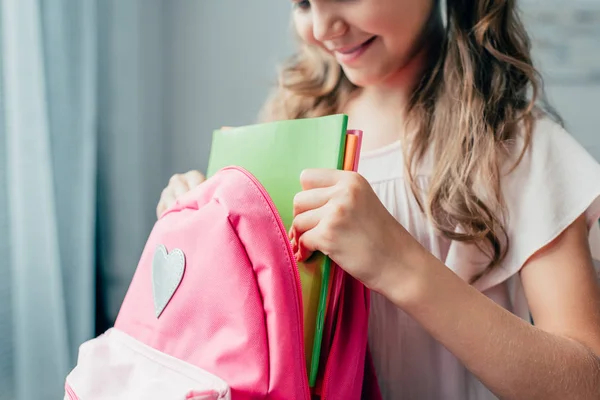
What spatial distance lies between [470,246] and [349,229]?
0.69ft

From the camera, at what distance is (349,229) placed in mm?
452

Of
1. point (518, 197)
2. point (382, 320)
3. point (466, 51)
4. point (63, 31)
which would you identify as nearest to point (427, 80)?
point (466, 51)

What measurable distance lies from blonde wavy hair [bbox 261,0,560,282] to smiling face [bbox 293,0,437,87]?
0.17ft

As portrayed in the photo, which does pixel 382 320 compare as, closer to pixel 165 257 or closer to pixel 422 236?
pixel 422 236

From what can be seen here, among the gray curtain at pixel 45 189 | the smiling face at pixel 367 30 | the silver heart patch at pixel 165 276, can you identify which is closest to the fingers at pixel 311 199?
the silver heart patch at pixel 165 276

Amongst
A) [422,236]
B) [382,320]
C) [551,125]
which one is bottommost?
[382,320]

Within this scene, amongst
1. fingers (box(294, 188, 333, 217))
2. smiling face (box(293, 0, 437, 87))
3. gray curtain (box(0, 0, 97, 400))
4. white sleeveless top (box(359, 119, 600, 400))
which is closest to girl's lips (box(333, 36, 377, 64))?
smiling face (box(293, 0, 437, 87))

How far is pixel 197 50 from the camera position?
1.12 m

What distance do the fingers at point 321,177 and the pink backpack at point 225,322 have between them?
4cm

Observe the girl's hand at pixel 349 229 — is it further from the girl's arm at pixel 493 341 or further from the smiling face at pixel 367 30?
the smiling face at pixel 367 30

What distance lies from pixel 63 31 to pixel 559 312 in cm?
76

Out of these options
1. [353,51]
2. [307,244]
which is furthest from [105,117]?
[307,244]

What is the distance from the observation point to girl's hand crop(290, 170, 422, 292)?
0.45 meters

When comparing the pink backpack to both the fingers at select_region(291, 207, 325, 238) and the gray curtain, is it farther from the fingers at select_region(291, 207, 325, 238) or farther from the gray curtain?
the gray curtain
